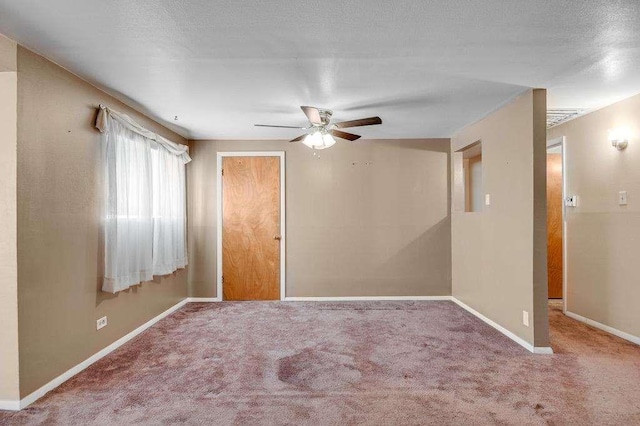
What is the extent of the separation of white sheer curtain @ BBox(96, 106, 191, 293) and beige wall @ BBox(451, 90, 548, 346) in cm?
376

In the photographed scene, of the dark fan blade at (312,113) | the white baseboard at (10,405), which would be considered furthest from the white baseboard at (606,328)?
the white baseboard at (10,405)

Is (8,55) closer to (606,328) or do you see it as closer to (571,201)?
(571,201)

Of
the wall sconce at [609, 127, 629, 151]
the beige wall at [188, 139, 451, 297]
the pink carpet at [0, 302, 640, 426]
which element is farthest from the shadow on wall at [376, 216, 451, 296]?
the wall sconce at [609, 127, 629, 151]

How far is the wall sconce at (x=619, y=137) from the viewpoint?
3.27m

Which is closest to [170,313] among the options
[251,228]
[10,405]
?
[251,228]

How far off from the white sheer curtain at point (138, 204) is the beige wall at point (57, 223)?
0.36ft

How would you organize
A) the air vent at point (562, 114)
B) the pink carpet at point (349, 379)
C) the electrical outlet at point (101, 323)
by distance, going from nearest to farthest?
the pink carpet at point (349, 379), the electrical outlet at point (101, 323), the air vent at point (562, 114)

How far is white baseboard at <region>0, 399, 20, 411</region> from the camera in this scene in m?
2.15

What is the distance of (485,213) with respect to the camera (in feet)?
12.8

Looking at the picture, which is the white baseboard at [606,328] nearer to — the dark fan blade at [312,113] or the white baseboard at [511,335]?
the white baseboard at [511,335]

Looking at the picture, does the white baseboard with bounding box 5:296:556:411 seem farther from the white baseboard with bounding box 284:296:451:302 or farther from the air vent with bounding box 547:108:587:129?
the air vent with bounding box 547:108:587:129

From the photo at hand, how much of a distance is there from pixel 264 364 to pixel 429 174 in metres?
3.53

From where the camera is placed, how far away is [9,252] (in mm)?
2139

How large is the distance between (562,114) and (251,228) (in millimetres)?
4123
